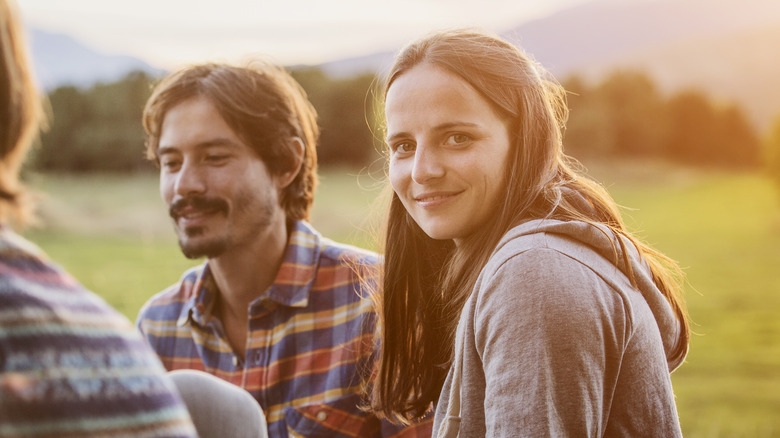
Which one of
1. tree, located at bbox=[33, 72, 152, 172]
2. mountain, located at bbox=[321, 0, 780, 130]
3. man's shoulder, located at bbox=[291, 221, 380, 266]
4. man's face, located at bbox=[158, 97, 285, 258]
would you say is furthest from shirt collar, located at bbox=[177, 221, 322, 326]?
tree, located at bbox=[33, 72, 152, 172]

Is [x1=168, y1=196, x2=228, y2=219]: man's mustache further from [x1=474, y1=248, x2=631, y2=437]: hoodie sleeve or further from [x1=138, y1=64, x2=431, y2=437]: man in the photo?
[x1=474, y1=248, x2=631, y2=437]: hoodie sleeve

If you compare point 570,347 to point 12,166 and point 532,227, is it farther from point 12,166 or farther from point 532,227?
point 12,166

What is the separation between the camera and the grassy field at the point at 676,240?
1212 cm

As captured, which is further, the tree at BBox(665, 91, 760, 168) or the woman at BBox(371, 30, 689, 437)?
the tree at BBox(665, 91, 760, 168)

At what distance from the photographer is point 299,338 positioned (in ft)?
8.79

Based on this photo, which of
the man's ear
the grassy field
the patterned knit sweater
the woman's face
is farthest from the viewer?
the grassy field

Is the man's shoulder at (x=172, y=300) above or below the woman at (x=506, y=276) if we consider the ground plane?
below

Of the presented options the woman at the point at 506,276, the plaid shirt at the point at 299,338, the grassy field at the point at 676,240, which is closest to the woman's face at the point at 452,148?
the woman at the point at 506,276

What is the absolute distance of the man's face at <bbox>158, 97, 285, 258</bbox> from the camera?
274cm

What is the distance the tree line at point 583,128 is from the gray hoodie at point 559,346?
14.7 m

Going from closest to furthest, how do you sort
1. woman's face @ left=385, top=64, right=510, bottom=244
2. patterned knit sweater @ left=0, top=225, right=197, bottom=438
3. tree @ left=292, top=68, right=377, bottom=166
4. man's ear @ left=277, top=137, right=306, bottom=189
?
patterned knit sweater @ left=0, top=225, right=197, bottom=438 < woman's face @ left=385, top=64, right=510, bottom=244 < man's ear @ left=277, top=137, right=306, bottom=189 < tree @ left=292, top=68, right=377, bottom=166

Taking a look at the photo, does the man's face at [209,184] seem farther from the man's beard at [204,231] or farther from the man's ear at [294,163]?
the man's ear at [294,163]

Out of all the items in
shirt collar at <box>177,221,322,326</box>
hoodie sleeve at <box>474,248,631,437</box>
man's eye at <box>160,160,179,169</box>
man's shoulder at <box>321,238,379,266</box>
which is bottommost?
shirt collar at <box>177,221,322,326</box>

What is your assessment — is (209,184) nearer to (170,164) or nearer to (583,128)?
(170,164)
